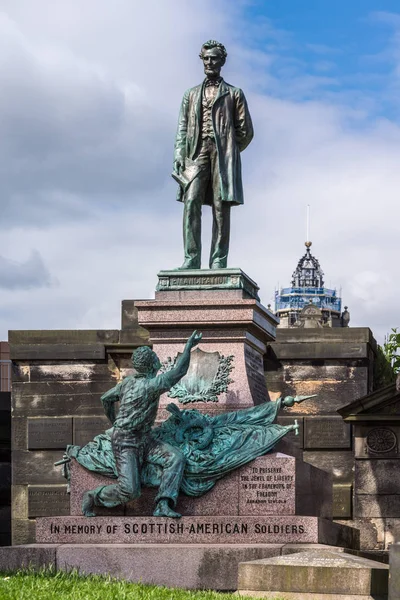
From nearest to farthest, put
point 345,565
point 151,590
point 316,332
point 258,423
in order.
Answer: point 345,565
point 151,590
point 258,423
point 316,332

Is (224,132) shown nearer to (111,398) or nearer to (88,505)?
(111,398)

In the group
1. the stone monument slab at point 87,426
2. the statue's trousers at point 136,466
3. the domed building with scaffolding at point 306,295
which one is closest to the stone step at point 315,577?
the statue's trousers at point 136,466

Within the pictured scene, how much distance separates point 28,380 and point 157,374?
9.53 meters

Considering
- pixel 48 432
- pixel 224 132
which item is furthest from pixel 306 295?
pixel 224 132

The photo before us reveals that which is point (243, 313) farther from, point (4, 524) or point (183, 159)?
point (4, 524)

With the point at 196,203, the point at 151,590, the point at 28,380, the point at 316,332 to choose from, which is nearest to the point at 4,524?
the point at 28,380

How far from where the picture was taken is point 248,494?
55.2 feet

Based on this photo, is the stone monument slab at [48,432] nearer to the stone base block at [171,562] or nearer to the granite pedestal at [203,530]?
the granite pedestal at [203,530]

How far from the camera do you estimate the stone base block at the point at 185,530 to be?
16.4 metres

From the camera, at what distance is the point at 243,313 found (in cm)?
1834

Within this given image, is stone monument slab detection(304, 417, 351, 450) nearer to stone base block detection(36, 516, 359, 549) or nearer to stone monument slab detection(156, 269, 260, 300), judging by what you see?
stone monument slab detection(156, 269, 260, 300)

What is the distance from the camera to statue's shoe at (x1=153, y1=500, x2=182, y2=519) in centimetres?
1659

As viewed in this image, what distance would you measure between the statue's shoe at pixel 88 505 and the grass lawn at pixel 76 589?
57.8 inches

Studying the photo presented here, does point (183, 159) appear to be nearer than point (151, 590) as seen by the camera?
No
